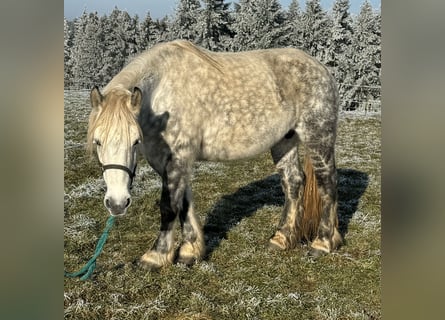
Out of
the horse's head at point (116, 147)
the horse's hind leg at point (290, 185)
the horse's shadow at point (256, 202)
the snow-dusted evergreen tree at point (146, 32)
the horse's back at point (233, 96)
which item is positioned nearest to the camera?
the horse's head at point (116, 147)

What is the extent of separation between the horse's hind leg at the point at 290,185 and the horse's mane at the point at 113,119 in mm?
2905

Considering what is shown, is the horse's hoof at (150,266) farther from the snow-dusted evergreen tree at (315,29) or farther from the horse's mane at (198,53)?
the snow-dusted evergreen tree at (315,29)

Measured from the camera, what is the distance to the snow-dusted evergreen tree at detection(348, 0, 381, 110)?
1053 inches

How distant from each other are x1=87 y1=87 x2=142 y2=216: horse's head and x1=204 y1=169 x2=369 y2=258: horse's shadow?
2.38 metres

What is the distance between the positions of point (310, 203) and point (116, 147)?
3323 mm

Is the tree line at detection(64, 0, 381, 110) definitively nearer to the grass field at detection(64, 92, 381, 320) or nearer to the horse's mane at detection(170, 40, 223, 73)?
the grass field at detection(64, 92, 381, 320)

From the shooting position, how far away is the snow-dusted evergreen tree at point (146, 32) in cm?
3891

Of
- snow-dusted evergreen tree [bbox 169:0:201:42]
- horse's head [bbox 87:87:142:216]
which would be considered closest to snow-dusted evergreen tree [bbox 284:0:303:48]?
snow-dusted evergreen tree [bbox 169:0:201:42]

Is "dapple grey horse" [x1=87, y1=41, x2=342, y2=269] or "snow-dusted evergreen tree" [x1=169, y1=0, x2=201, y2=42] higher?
"snow-dusted evergreen tree" [x1=169, y1=0, x2=201, y2=42]

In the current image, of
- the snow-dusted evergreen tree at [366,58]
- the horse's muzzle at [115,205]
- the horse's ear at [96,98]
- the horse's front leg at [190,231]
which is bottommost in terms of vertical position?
the horse's front leg at [190,231]

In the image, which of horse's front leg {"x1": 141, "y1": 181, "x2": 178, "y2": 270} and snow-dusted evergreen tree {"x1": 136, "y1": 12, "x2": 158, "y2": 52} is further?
snow-dusted evergreen tree {"x1": 136, "y1": 12, "x2": 158, "y2": 52}

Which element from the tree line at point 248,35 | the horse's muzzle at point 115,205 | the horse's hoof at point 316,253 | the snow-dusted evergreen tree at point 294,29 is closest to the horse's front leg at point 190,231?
the horse's hoof at point 316,253

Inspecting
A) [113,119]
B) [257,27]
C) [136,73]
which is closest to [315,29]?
[257,27]
